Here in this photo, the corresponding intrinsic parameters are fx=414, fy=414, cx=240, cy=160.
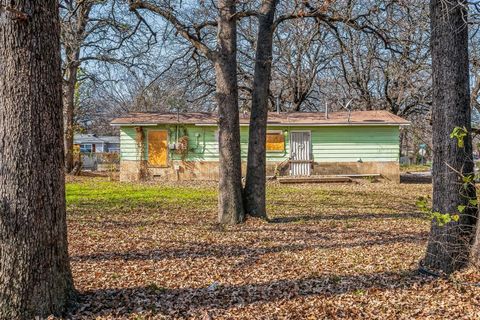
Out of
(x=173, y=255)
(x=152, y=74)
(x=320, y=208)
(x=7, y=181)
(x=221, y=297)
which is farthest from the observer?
(x=152, y=74)

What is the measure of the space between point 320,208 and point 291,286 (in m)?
5.87

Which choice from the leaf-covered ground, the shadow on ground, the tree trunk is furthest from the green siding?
the shadow on ground

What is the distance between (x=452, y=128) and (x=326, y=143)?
46.1 ft

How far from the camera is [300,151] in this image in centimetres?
1825

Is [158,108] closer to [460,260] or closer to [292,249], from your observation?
[292,249]

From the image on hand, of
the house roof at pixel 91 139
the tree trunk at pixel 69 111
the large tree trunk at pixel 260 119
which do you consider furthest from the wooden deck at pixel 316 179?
the house roof at pixel 91 139

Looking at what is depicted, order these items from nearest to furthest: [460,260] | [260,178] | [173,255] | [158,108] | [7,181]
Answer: [7,181] < [460,260] < [173,255] < [260,178] < [158,108]

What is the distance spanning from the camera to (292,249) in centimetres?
584

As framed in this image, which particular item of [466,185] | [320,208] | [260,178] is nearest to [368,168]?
[320,208]

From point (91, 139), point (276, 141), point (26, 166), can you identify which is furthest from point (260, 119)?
point (91, 139)

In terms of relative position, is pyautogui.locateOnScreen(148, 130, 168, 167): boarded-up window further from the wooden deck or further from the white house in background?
the white house in background

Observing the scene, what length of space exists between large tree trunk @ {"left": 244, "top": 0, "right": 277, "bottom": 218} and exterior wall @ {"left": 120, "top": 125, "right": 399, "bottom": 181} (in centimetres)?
970

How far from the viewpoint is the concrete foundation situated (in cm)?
1794

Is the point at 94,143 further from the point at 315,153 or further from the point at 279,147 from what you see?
the point at 315,153
